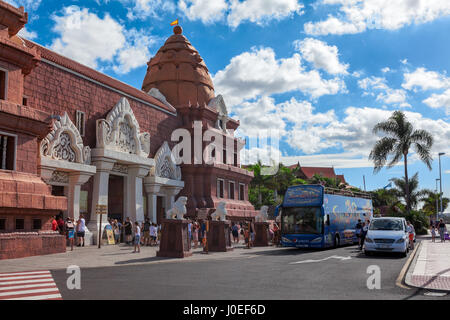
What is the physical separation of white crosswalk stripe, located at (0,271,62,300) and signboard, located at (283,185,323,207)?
45.4 feet

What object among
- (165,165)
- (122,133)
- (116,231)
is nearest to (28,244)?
(116,231)

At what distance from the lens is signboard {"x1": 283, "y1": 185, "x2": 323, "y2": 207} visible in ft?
73.0

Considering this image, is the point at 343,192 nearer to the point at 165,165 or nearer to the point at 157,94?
the point at 165,165

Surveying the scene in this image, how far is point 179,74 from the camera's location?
1629 inches

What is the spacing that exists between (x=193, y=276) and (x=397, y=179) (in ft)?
194

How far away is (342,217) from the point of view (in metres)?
25.2

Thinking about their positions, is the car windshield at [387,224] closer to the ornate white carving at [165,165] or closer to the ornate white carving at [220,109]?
the ornate white carving at [165,165]

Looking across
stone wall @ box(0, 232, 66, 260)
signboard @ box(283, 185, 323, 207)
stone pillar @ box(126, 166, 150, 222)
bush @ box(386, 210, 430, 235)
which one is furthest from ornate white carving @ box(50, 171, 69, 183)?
bush @ box(386, 210, 430, 235)

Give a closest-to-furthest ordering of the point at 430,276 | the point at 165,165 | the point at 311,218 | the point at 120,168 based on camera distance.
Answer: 1. the point at 430,276
2. the point at 311,218
3. the point at 120,168
4. the point at 165,165

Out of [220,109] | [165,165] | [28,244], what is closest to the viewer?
[28,244]

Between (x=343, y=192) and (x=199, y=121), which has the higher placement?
(x=199, y=121)

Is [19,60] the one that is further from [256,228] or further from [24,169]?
[256,228]

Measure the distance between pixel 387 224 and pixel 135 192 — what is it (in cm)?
1775
